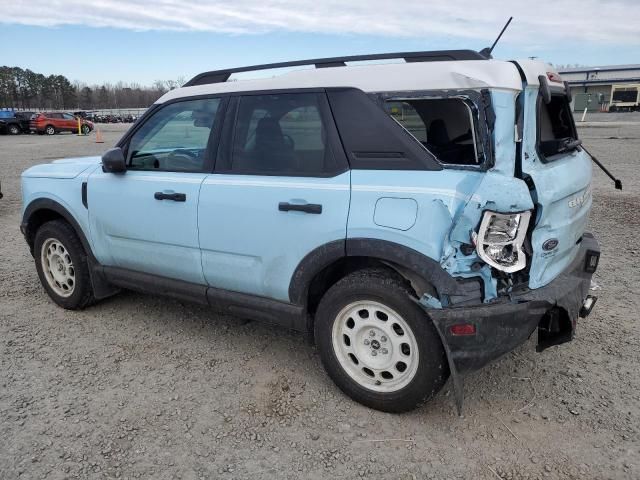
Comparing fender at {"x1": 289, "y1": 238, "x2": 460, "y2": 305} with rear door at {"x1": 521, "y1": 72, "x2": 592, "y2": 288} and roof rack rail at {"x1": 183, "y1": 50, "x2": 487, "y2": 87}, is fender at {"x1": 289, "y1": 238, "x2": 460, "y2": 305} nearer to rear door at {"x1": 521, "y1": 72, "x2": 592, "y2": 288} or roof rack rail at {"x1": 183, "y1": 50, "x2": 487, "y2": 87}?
rear door at {"x1": 521, "y1": 72, "x2": 592, "y2": 288}

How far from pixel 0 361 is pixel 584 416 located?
380 centimetres

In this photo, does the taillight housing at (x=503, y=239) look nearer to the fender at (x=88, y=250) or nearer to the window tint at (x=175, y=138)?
the window tint at (x=175, y=138)

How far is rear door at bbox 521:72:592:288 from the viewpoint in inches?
108

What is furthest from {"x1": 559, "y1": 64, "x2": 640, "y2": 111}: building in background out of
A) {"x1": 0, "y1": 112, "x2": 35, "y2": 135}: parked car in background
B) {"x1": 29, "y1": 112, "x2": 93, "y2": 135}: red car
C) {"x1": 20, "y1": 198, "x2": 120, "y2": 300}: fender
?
{"x1": 20, "y1": 198, "x2": 120, "y2": 300}: fender

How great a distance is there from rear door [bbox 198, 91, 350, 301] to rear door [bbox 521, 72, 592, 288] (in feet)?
3.26

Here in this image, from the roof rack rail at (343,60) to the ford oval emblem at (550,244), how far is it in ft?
3.39

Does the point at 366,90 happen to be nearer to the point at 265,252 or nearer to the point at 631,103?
the point at 265,252

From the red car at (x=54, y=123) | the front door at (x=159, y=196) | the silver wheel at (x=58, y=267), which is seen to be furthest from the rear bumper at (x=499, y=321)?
the red car at (x=54, y=123)

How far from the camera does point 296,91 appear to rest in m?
3.22

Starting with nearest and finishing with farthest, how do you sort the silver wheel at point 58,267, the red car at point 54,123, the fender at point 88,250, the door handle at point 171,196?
the door handle at point 171,196
the fender at point 88,250
the silver wheel at point 58,267
the red car at point 54,123

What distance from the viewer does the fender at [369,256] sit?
2.67 metres

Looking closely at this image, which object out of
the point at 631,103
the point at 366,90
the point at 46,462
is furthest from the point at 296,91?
the point at 631,103

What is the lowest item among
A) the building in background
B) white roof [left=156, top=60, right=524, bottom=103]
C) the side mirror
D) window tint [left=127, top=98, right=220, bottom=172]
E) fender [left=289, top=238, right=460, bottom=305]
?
fender [left=289, top=238, right=460, bottom=305]

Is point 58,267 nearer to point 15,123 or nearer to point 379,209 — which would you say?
point 379,209
